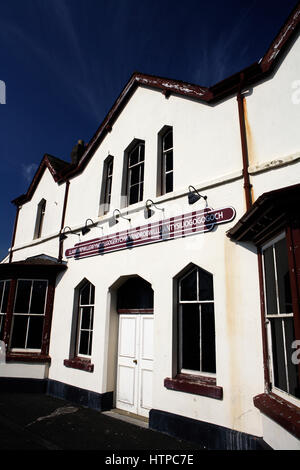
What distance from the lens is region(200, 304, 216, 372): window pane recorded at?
5.60 meters

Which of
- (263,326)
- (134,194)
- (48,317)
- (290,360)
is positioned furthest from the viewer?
(48,317)

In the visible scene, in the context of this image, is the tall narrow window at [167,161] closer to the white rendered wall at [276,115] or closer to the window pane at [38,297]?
the white rendered wall at [276,115]

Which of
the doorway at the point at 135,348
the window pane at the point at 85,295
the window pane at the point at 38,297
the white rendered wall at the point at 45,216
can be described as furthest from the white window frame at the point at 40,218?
the doorway at the point at 135,348

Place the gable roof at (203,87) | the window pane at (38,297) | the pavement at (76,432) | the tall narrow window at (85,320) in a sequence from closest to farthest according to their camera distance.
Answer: the pavement at (76,432) → the gable roof at (203,87) → the tall narrow window at (85,320) → the window pane at (38,297)

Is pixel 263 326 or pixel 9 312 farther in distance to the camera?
pixel 9 312

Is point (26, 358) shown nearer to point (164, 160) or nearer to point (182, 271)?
point (182, 271)

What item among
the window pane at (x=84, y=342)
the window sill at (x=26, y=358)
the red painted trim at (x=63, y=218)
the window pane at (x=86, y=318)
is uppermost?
the red painted trim at (x=63, y=218)

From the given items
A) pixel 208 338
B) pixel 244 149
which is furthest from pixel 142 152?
pixel 208 338

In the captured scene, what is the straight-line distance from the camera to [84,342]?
8289mm

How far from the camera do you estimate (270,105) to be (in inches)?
229

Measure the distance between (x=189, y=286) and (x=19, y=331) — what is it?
6.21m

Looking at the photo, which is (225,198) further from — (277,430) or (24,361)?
(24,361)

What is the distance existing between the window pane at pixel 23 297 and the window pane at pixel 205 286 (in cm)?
618

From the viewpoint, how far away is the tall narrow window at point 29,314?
9164mm
